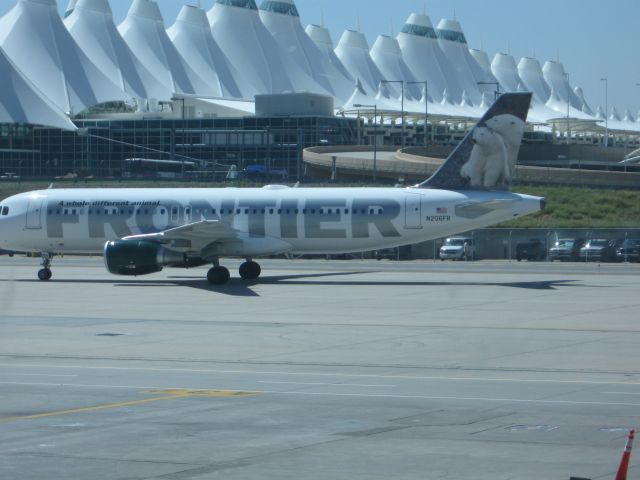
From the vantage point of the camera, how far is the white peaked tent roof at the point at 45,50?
115m

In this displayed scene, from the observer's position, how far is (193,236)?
38.7 meters

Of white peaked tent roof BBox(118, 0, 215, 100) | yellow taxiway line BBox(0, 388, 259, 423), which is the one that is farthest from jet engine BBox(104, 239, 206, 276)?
white peaked tent roof BBox(118, 0, 215, 100)

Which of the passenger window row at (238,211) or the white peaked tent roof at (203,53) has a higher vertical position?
the white peaked tent roof at (203,53)

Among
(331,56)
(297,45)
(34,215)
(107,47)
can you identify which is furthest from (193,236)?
(331,56)

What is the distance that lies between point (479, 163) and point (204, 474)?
2848 cm

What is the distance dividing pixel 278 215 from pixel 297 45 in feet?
412

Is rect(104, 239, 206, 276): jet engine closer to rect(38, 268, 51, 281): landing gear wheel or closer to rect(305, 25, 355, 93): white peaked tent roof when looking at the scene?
rect(38, 268, 51, 281): landing gear wheel

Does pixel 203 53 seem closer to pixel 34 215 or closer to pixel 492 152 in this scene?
pixel 34 215

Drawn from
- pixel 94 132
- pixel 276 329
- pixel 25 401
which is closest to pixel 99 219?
pixel 276 329

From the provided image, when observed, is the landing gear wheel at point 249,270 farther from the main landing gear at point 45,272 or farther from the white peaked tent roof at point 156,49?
the white peaked tent roof at point 156,49

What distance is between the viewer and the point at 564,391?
1708 centimetres

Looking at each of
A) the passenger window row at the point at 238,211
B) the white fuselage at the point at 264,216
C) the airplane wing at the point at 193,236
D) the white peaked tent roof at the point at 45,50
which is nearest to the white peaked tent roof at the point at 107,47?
the white peaked tent roof at the point at 45,50

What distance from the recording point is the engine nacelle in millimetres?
Answer: 37625

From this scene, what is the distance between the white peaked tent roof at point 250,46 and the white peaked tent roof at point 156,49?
8.78 m
